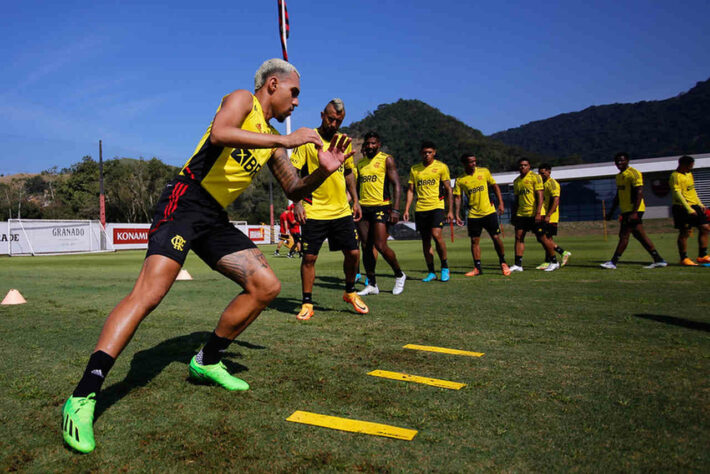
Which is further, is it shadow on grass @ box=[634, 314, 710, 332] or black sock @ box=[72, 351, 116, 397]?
shadow on grass @ box=[634, 314, 710, 332]

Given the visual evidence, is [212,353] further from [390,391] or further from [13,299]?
[13,299]

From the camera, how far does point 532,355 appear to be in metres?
3.40

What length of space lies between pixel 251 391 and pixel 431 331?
6.39 feet

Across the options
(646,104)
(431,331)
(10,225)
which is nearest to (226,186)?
(431,331)

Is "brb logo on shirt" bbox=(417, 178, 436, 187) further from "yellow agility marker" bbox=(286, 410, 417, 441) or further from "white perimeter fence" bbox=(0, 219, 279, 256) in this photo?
"white perimeter fence" bbox=(0, 219, 279, 256)

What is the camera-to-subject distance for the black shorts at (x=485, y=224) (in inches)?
367

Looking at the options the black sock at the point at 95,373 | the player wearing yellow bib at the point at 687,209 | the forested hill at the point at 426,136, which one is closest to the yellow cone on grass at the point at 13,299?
the black sock at the point at 95,373

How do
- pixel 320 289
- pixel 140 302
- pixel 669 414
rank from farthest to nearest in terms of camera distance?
pixel 320 289 < pixel 140 302 < pixel 669 414

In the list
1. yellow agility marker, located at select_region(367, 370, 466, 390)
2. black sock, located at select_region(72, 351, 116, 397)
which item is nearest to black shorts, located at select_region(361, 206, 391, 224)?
yellow agility marker, located at select_region(367, 370, 466, 390)

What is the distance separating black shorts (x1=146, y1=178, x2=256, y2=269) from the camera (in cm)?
259

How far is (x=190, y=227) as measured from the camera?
2.70 meters

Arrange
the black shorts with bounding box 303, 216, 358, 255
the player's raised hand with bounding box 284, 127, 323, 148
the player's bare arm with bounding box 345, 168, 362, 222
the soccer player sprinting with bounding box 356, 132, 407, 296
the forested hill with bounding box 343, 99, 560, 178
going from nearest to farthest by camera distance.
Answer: the player's raised hand with bounding box 284, 127, 323, 148 < the black shorts with bounding box 303, 216, 358, 255 < the player's bare arm with bounding box 345, 168, 362, 222 < the soccer player sprinting with bounding box 356, 132, 407, 296 < the forested hill with bounding box 343, 99, 560, 178

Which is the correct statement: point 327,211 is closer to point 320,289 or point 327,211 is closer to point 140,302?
point 320,289

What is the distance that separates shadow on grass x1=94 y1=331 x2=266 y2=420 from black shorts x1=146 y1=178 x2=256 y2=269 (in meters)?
0.81
